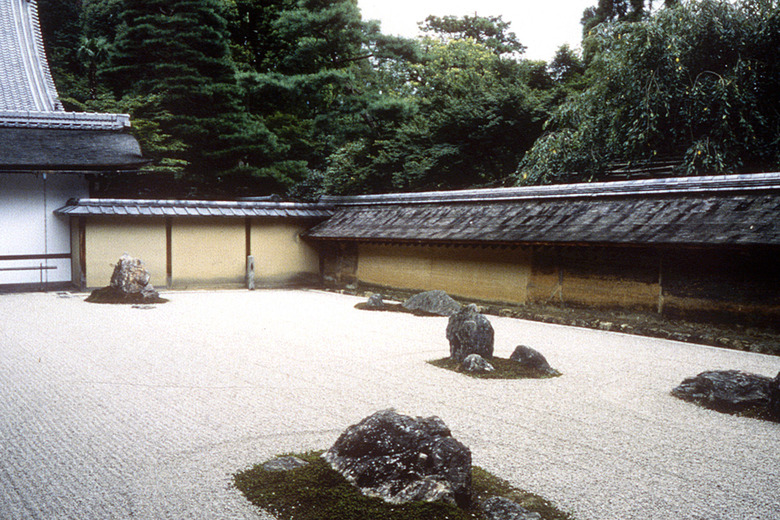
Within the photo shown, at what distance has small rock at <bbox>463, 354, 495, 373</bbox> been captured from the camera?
6352 millimetres

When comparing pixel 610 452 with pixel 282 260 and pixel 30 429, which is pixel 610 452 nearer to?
pixel 30 429

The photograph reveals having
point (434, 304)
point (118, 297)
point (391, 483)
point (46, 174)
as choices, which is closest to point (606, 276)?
point (434, 304)

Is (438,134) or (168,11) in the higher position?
(168,11)

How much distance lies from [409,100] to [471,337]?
50.4ft

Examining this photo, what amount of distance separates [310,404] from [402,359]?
2.07 m

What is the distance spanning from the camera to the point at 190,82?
66.0 ft

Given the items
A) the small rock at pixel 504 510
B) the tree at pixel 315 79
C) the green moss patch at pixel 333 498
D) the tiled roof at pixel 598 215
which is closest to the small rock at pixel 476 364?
the green moss patch at pixel 333 498

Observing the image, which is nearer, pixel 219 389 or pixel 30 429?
pixel 30 429

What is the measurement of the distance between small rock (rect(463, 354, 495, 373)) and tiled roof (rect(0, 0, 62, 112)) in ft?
47.0

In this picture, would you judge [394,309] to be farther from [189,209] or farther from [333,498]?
[333,498]

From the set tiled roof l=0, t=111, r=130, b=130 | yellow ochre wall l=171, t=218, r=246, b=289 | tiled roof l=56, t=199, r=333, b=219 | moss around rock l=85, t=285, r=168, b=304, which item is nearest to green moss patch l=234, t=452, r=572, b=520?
moss around rock l=85, t=285, r=168, b=304

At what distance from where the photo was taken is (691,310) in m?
8.47

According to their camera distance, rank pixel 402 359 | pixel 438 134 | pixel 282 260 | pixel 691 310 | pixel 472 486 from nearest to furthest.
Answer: pixel 472 486 → pixel 402 359 → pixel 691 310 → pixel 282 260 → pixel 438 134

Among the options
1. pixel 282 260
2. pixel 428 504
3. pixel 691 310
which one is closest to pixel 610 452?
pixel 428 504
